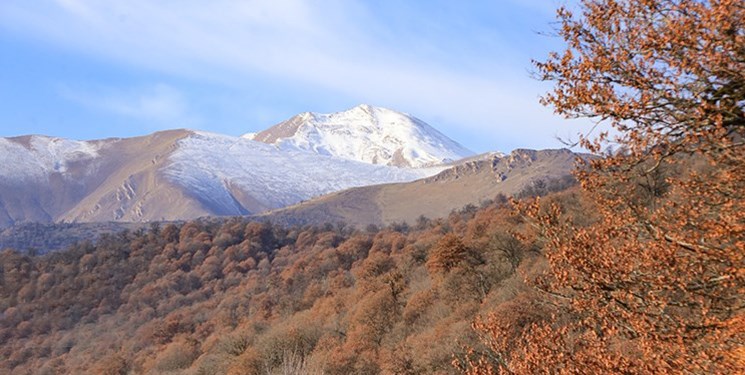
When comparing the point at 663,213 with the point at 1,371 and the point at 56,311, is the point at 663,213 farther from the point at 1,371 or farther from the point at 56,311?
the point at 56,311

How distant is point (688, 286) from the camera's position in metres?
8.32

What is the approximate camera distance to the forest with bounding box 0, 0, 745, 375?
790cm

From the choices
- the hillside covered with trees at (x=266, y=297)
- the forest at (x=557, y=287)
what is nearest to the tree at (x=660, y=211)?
the forest at (x=557, y=287)

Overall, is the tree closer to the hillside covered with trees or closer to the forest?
the forest

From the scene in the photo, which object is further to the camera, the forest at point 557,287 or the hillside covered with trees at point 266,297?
the hillside covered with trees at point 266,297

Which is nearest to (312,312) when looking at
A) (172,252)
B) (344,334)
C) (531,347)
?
(344,334)

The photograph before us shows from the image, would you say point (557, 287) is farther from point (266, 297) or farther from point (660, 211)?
point (266, 297)

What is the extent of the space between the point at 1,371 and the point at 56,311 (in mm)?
24736

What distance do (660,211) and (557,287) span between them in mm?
1802

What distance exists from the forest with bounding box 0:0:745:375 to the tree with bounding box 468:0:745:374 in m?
0.03

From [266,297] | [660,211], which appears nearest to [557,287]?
[660,211]

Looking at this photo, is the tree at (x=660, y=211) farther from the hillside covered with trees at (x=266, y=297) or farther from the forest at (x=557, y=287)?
the hillside covered with trees at (x=266, y=297)

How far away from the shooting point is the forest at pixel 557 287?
25.9 ft

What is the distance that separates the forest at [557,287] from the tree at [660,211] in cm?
3
